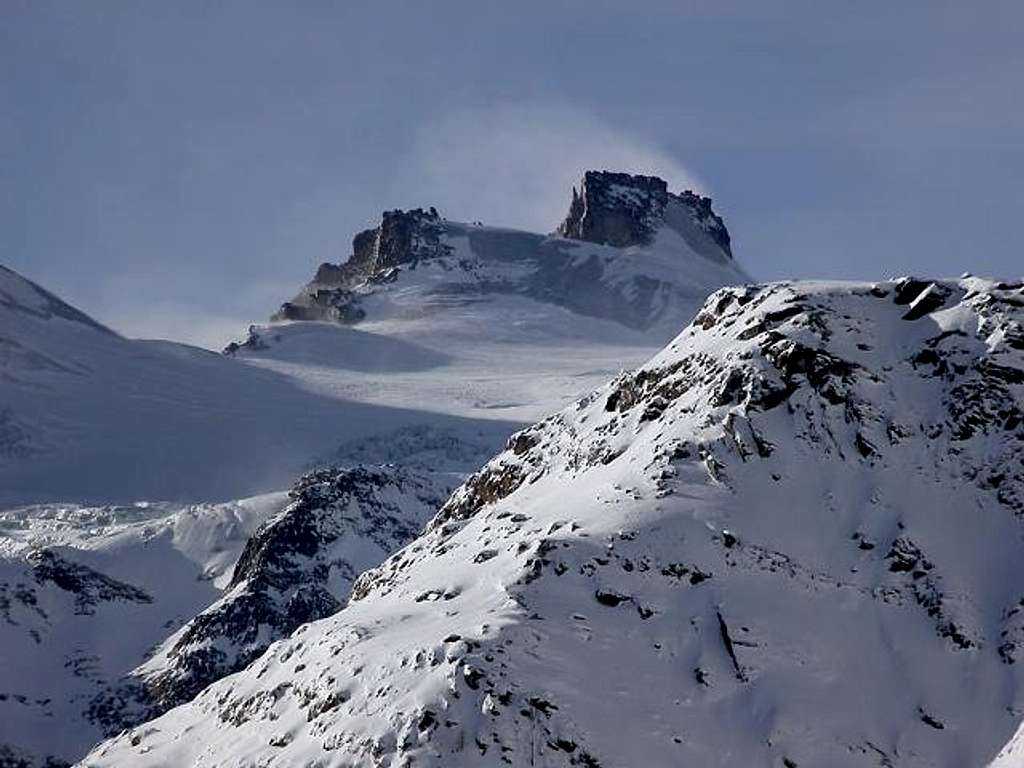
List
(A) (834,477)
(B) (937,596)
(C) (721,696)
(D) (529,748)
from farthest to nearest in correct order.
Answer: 1. (A) (834,477)
2. (B) (937,596)
3. (C) (721,696)
4. (D) (529,748)

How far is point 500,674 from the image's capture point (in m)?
71.8

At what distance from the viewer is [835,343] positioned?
90125 millimetres

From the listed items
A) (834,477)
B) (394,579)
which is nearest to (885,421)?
(834,477)

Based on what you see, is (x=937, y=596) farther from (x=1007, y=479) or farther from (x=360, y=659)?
(x=360, y=659)

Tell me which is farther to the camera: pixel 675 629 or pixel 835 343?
pixel 835 343

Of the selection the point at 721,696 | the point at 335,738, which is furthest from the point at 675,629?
the point at 335,738

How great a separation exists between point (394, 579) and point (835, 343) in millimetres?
24275

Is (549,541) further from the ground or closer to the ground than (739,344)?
closer to the ground

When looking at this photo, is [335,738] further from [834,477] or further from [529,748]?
[834,477]

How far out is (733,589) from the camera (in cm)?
7856

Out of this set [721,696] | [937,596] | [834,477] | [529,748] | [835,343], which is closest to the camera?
[529,748]

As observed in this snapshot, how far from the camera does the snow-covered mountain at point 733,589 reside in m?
72.1

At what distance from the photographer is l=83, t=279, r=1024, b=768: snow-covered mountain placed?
72062 mm

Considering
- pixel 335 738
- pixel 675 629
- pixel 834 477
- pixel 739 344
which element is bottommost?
pixel 335 738
